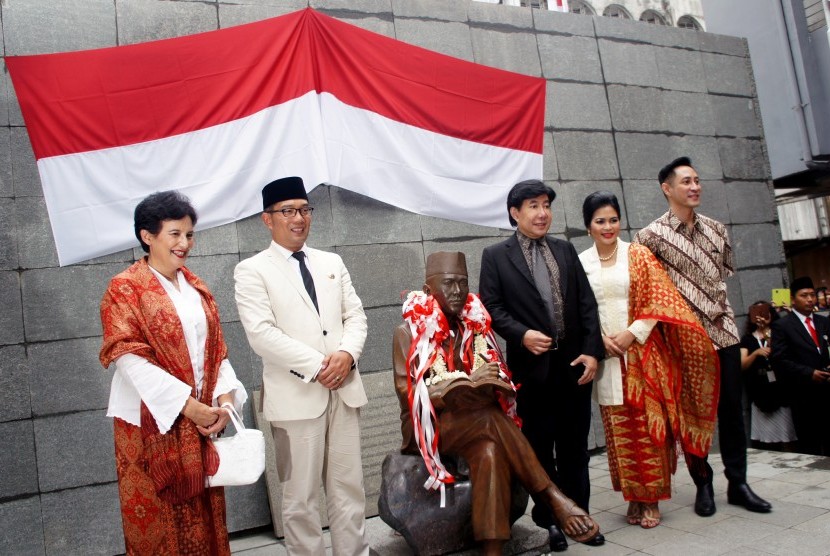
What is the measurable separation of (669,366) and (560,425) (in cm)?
73

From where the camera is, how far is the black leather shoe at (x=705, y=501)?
3369mm

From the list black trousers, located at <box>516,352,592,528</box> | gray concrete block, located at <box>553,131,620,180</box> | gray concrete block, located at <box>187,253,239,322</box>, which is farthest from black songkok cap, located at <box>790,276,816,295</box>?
gray concrete block, located at <box>187,253,239,322</box>

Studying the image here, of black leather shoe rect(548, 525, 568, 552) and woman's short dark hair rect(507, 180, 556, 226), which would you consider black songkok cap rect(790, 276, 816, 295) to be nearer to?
woman's short dark hair rect(507, 180, 556, 226)

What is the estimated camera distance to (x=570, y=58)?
5359 mm

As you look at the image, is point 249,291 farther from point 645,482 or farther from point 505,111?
point 505,111

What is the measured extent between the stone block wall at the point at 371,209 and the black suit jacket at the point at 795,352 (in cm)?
60

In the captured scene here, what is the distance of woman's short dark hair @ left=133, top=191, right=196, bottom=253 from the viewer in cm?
250

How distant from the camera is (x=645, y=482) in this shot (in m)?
3.31

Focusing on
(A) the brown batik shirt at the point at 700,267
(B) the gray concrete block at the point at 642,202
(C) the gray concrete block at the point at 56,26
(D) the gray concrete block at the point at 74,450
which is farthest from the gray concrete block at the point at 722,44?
(D) the gray concrete block at the point at 74,450

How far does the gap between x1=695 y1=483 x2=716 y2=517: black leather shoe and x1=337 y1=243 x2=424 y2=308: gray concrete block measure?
2139 mm

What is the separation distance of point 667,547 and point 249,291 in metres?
2.18

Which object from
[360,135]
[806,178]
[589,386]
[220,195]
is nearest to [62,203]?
[220,195]

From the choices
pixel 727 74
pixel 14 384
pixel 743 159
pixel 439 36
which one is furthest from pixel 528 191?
pixel 727 74

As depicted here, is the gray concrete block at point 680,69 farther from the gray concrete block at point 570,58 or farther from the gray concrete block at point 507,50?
the gray concrete block at point 507,50
